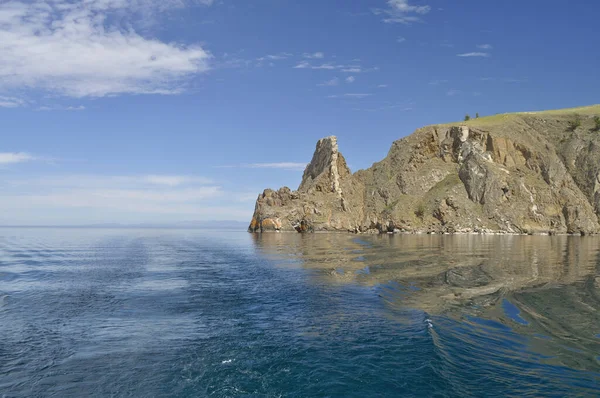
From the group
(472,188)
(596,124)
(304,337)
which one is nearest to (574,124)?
(596,124)

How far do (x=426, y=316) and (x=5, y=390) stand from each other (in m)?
19.5

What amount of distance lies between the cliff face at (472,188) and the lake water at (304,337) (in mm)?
134871

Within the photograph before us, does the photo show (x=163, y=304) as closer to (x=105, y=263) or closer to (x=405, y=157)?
(x=105, y=263)

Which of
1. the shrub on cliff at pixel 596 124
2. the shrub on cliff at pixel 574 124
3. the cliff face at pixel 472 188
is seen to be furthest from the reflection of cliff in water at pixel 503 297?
the shrub on cliff at pixel 574 124

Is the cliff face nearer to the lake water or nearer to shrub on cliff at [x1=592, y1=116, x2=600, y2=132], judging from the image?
shrub on cliff at [x1=592, y1=116, x2=600, y2=132]

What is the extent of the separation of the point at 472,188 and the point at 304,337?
171 meters

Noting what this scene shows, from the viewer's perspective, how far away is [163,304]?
27484 mm

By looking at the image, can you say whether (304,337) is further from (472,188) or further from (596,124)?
(596,124)

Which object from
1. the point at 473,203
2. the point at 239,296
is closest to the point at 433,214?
the point at 473,203

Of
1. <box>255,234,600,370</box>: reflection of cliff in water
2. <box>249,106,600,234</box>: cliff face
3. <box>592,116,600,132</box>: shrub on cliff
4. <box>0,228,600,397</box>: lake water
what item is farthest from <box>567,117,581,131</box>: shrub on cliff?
<box>0,228,600,397</box>: lake water

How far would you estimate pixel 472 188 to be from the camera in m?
174

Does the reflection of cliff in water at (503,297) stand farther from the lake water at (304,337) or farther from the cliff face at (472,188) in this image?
the cliff face at (472,188)

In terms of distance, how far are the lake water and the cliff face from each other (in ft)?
442

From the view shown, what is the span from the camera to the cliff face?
163 meters
